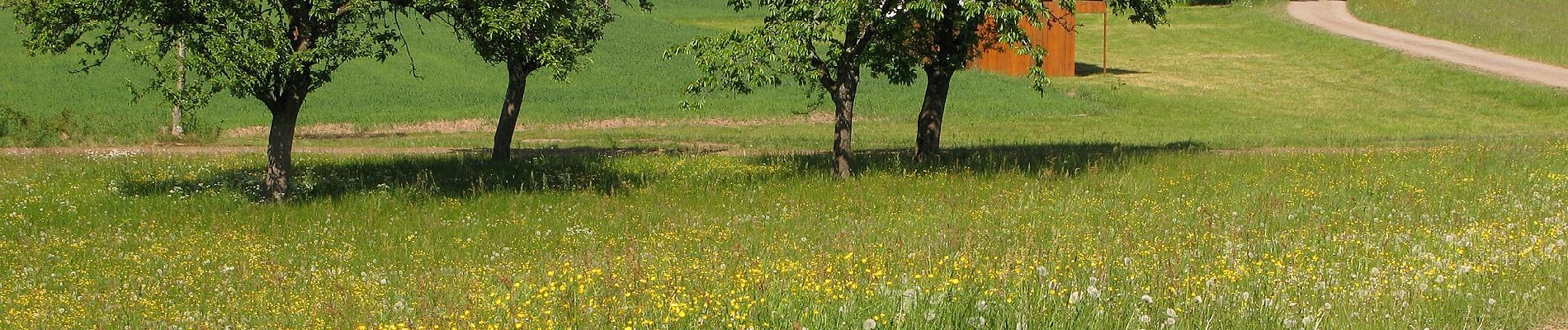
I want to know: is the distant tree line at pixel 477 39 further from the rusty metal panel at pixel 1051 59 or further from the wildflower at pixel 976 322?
the rusty metal panel at pixel 1051 59

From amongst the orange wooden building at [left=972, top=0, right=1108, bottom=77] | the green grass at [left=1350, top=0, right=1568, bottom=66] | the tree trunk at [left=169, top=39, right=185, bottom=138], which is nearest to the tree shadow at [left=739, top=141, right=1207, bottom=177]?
the tree trunk at [left=169, top=39, right=185, bottom=138]

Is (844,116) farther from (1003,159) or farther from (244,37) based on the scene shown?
(244,37)

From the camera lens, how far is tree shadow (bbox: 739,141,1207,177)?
21.0 meters

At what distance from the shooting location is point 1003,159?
22.5 metres

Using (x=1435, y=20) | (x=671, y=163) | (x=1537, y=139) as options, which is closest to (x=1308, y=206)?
(x=671, y=163)

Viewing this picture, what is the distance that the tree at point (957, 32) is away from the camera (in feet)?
59.9

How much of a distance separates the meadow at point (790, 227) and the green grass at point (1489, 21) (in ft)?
59.2

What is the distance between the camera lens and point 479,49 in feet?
64.0

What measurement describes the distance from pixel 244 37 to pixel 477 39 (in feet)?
9.87

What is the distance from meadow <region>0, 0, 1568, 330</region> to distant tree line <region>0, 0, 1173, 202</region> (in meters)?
1.46

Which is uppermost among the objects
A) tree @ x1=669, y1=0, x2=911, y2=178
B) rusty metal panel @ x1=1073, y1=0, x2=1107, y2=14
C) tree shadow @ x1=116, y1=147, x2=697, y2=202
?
rusty metal panel @ x1=1073, y1=0, x2=1107, y2=14

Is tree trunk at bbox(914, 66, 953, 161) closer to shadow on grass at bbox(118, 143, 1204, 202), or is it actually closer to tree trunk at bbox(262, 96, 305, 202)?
shadow on grass at bbox(118, 143, 1204, 202)

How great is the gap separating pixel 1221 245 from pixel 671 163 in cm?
1282

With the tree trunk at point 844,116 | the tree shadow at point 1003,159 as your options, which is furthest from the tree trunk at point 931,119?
the tree trunk at point 844,116
